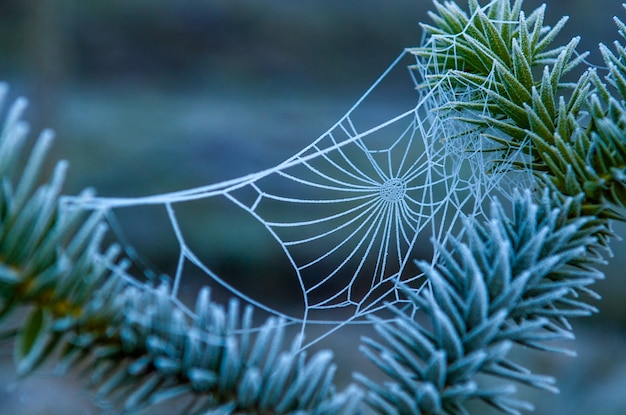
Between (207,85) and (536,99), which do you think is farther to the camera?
(207,85)

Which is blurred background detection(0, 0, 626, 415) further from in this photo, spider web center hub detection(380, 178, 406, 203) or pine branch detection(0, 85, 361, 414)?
pine branch detection(0, 85, 361, 414)

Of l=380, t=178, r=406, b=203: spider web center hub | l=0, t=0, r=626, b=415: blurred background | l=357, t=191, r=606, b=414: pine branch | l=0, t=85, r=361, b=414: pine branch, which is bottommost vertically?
l=0, t=85, r=361, b=414: pine branch

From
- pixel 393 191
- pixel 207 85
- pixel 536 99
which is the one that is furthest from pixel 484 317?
pixel 207 85

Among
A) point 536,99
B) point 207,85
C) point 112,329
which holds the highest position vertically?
point 207,85

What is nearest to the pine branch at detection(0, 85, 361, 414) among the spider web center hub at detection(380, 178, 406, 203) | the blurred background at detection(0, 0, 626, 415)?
the spider web center hub at detection(380, 178, 406, 203)

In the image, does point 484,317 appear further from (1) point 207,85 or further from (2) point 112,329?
(1) point 207,85

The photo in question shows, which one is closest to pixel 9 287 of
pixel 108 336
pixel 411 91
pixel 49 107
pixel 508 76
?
pixel 108 336
